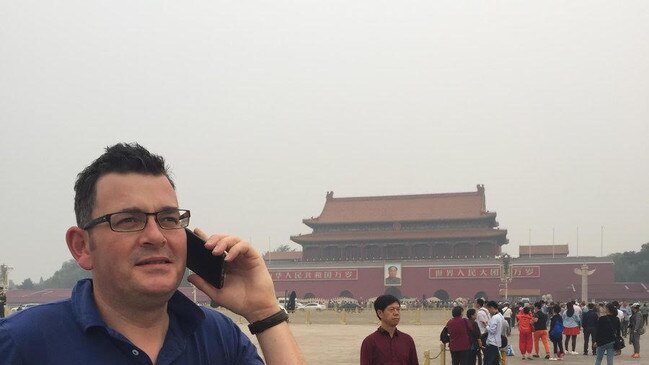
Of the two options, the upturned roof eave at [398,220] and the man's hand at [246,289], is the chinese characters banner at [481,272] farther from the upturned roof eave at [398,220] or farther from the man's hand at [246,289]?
the man's hand at [246,289]

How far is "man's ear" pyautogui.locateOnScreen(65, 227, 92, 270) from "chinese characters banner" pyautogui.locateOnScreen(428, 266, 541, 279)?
4752 centimetres

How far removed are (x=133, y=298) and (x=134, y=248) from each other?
9 cm

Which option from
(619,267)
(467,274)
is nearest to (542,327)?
(467,274)

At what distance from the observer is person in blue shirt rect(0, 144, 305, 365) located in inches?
53.8

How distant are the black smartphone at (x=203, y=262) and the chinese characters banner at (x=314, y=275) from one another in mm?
49470

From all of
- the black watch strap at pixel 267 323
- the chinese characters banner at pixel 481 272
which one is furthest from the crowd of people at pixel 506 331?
the chinese characters banner at pixel 481 272

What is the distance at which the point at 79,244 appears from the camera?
4.99 ft

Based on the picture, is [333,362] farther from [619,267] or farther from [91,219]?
[619,267]

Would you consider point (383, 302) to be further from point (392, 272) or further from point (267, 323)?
point (392, 272)

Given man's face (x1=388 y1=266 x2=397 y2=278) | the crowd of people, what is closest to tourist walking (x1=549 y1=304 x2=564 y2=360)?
the crowd of people

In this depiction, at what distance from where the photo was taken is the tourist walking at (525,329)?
13.2 metres

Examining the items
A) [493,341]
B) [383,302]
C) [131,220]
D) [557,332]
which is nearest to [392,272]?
[557,332]

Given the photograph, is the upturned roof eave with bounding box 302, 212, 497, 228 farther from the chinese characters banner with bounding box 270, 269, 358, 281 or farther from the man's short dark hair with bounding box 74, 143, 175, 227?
the man's short dark hair with bounding box 74, 143, 175, 227

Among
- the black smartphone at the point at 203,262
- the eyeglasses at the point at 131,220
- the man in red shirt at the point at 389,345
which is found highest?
the eyeglasses at the point at 131,220
